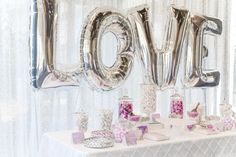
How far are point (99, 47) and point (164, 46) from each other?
453 millimetres

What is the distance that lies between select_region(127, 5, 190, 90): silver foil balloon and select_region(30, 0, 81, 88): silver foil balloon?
1.70ft

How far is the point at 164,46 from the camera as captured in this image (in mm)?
2223

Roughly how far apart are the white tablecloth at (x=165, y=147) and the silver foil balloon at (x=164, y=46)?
1.08 ft

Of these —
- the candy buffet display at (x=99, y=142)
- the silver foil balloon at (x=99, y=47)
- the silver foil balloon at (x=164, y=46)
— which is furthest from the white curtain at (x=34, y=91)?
the candy buffet display at (x=99, y=142)

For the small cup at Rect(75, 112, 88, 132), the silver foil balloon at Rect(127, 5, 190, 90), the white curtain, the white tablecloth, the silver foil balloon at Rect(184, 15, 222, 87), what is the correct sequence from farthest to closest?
the white curtain < the silver foil balloon at Rect(184, 15, 222, 87) < the silver foil balloon at Rect(127, 5, 190, 90) < the small cup at Rect(75, 112, 88, 132) < the white tablecloth

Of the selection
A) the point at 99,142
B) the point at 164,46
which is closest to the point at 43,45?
the point at 99,142

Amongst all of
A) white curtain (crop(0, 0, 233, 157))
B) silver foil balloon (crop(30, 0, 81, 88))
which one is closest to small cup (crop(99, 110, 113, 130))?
silver foil balloon (crop(30, 0, 81, 88))

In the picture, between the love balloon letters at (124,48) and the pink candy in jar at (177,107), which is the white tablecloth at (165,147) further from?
the love balloon letters at (124,48)

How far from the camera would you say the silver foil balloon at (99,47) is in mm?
1954

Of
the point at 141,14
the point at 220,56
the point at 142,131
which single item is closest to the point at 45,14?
the point at 141,14

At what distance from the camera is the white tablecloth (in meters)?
1.71

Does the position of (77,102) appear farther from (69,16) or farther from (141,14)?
(141,14)

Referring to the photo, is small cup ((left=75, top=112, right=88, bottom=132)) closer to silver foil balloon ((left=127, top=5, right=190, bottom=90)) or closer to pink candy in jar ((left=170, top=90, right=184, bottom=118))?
silver foil balloon ((left=127, top=5, right=190, bottom=90))

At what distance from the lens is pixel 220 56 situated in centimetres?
365
